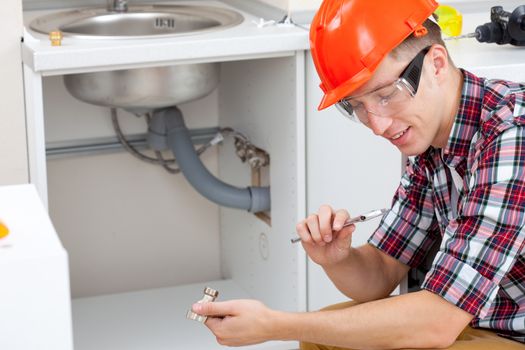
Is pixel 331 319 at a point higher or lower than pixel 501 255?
lower

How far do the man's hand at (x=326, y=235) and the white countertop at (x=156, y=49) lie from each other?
668 mm

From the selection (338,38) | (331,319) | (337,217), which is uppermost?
(338,38)

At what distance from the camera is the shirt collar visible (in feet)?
5.67

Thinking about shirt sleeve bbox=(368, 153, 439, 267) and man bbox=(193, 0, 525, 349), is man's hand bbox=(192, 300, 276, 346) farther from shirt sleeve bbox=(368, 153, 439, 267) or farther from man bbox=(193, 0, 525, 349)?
shirt sleeve bbox=(368, 153, 439, 267)

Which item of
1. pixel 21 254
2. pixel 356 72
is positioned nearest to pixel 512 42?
pixel 356 72

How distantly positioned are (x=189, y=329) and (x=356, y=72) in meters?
1.33

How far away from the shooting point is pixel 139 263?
Result: 3.18 meters

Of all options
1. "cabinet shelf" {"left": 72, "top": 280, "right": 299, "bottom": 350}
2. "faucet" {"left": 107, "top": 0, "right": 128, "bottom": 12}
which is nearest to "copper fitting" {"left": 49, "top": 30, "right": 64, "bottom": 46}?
"faucet" {"left": 107, "top": 0, "right": 128, "bottom": 12}

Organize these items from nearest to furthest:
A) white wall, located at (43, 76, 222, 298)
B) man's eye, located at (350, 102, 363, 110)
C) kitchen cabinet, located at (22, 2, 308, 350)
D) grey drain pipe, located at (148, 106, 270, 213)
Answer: man's eye, located at (350, 102, 363, 110) → kitchen cabinet, located at (22, 2, 308, 350) → grey drain pipe, located at (148, 106, 270, 213) → white wall, located at (43, 76, 222, 298)

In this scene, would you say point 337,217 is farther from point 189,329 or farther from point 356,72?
point 189,329

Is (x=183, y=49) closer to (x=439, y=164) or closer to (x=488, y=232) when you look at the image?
(x=439, y=164)

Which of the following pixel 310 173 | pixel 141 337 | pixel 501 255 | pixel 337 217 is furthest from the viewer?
pixel 141 337

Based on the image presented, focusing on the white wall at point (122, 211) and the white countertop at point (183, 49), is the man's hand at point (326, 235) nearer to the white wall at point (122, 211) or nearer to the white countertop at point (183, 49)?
the white countertop at point (183, 49)

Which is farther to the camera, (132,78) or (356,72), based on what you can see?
(132,78)
